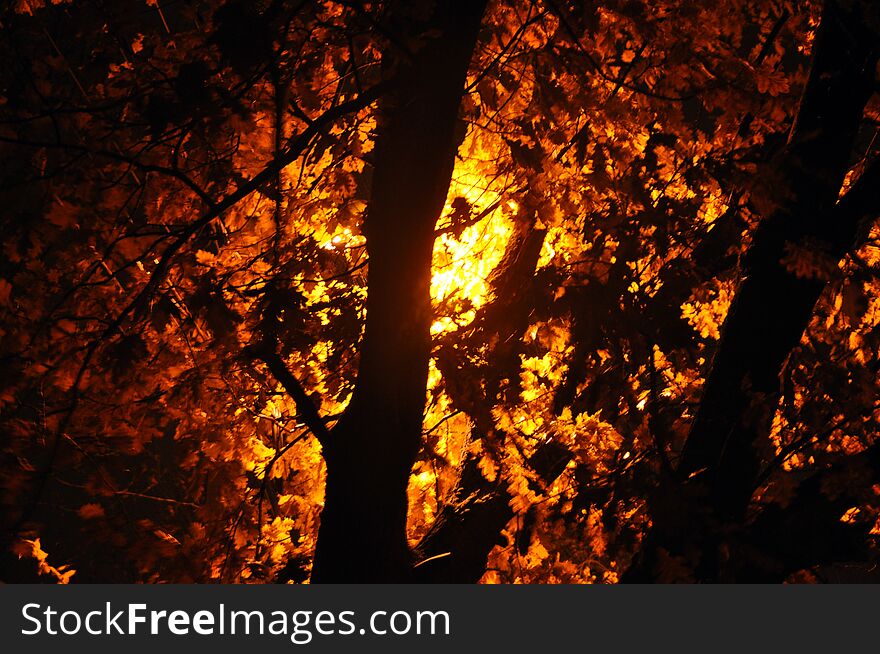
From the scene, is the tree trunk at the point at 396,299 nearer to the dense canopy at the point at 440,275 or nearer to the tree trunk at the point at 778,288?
the dense canopy at the point at 440,275

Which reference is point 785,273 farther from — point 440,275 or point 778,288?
point 440,275

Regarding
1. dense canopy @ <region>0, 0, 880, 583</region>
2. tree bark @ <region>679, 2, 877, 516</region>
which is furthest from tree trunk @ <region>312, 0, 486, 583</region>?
tree bark @ <region>679, 2, 877, 516</region>

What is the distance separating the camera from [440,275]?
6098 mm

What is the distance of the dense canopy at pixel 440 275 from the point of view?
11.6 ft

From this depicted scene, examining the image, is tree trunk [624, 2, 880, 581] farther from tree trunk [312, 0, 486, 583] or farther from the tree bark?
tree trunk [312, 0, 486, 583]

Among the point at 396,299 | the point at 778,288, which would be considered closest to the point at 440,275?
the point at 396,299

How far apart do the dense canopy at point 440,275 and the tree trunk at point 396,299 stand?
16mm

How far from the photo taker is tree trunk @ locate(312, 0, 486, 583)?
3.51m

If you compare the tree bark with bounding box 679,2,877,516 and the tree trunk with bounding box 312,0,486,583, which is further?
the tree bark with bounding box 679,2,877,516

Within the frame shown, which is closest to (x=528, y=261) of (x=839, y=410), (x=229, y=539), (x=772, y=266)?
(x=772, y=266)

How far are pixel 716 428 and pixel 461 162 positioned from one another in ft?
9.26

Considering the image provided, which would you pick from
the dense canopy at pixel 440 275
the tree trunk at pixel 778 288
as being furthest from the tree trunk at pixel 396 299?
the tree trunk at pixel 778 288

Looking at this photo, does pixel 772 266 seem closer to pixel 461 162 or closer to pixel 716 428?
pixel 716 428

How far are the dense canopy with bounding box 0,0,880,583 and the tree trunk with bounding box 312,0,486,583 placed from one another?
0.02 meters
